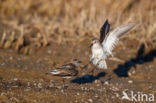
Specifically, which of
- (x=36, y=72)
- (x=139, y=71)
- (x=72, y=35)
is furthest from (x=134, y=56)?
(x=36, y=72)

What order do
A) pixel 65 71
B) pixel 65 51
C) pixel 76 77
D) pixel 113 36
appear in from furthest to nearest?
1. pixel 65 51
2. pixel 76 77
3. pixel 113 36
4. pixel 65 71

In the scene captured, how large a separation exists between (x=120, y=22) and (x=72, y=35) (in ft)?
4.38

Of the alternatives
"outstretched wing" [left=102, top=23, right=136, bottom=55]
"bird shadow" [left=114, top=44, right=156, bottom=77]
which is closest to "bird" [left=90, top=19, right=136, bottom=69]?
"outstretched wing" [left=102, top=23, right=136, bottom=55]

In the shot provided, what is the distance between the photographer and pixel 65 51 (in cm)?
888

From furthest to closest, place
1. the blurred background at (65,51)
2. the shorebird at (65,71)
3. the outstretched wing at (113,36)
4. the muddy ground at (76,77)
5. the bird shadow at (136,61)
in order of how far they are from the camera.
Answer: the bird shadow at (136,61)
the outstretched wing at (113,36)
the shorebird at (65,71)
the blurred background at (65,51)
the muddy ground at (76,77)

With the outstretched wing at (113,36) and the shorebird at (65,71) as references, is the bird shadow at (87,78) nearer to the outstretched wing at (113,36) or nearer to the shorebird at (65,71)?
the shorebird at (65,71)

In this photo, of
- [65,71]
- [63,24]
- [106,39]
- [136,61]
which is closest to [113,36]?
[106,39]

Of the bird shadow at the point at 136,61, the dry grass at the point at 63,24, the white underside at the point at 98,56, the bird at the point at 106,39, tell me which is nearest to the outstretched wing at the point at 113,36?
the bird at the point at 106,39

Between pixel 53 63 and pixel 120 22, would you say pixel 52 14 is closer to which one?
pixel 120 22

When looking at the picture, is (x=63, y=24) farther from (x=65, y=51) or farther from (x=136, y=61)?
(x=136, y=61)

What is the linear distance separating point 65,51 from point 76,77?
5.56 feet

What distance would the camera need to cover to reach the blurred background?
19.0 feet

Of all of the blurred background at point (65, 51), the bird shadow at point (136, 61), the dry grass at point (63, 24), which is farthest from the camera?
the dry grass at point (63, 24)

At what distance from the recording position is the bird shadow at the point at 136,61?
7.98 m
